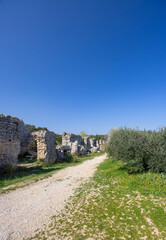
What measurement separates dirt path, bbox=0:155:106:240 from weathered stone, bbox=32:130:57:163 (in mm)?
7449

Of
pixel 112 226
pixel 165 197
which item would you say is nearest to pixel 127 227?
pixel 112 226

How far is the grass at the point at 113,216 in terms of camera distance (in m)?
3.28

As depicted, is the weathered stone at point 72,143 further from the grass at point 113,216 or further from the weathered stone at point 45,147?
the grass at point 113,216

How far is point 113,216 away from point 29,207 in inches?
128

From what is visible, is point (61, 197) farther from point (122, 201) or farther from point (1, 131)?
point (1, 131)

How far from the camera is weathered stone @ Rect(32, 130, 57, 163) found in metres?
14.6

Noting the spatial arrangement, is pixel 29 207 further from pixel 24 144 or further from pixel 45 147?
pixel 24 144

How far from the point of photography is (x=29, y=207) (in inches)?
192

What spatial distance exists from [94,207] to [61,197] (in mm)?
1810

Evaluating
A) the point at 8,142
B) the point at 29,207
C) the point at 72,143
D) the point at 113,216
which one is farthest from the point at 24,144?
the point at 113,216

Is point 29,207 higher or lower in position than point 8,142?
lower

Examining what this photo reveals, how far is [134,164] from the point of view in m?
8.90

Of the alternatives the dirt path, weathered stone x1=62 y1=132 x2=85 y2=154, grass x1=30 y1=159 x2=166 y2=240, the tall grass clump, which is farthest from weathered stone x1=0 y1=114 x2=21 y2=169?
weathered stone x1=62 y1=132 x2=85 y2=154

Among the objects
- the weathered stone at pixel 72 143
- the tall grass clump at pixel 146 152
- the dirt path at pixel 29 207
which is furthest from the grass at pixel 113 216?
the weathered stone at pixel 72 143
